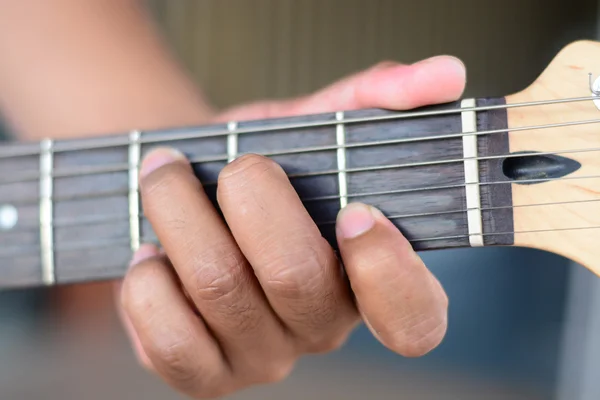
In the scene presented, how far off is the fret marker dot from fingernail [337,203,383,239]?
1.18 ft

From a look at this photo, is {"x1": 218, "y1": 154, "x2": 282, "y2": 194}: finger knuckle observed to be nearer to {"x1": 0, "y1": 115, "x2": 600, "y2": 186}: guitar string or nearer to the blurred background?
{"x1": 0, "y1": 115, "x2": 600, "y2": 186}: guitar string

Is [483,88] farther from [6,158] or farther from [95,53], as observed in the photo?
[6,158]

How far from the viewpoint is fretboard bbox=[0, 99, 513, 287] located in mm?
503

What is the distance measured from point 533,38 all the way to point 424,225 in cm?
173

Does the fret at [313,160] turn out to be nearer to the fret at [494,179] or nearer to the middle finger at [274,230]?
the middle finger at [274,230]

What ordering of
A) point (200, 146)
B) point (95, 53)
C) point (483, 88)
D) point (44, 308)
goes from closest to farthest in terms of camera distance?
point (200, 146), point (95, 53), point (44, 308), point (483, 88)

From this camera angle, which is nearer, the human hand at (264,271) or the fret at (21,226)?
the human hand at (264,271)

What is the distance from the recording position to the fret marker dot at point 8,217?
65 cm

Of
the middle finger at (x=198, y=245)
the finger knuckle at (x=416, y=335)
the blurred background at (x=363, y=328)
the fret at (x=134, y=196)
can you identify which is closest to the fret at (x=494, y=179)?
the finger knuckle at (x=416, y=335)

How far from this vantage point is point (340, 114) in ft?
1.79

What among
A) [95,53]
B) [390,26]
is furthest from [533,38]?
[95,53]

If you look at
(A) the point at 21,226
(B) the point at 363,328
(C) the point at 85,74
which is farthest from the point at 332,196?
(B) the point at 363,328

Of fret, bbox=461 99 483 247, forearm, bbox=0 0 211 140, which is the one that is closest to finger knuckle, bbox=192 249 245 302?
fret, bbox=461 99 483 247

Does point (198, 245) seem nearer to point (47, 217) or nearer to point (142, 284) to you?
point (142, 284)
